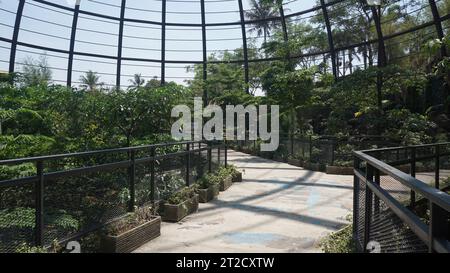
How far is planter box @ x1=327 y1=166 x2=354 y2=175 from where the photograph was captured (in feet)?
36.5

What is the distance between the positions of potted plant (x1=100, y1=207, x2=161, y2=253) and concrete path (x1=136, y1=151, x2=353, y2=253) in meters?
0.10

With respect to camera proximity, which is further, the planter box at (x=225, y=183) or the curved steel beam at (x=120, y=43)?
the curved steel beam at (x=120, y=43)

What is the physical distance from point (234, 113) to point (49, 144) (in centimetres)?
1451

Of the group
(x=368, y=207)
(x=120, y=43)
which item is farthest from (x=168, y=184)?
(x=120, y=43)

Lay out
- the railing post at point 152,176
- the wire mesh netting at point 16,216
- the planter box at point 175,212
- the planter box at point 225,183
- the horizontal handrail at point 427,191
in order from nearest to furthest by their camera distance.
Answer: the horizontal handrail at point 427,191
the wire mesh netting at point 16,216
the railing post at point 152,176
the planter box at point 175,212
the planter box at point 225,183

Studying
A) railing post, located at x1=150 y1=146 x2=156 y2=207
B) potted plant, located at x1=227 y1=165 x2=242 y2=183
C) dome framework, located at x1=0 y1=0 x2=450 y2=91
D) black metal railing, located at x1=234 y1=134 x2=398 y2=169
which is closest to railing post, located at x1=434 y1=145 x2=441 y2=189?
railing post, located at x1=150 y1=146 x2=156 y2=207

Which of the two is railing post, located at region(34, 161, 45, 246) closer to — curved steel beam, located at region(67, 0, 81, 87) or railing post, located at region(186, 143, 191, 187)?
railing post, located at region(186, 143, 191, 187)

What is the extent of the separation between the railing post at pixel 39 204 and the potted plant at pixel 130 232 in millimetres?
747

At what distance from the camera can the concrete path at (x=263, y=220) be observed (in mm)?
4223

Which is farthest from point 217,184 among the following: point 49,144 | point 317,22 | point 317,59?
point 317,22

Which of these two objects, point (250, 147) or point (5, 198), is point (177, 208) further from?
point (250, 147)

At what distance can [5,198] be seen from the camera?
290 centimetres

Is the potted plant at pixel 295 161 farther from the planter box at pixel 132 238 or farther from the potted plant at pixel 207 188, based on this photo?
the planter box at pixel 132 238

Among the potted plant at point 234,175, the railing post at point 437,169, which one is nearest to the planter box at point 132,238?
the railing post at point 437,169
